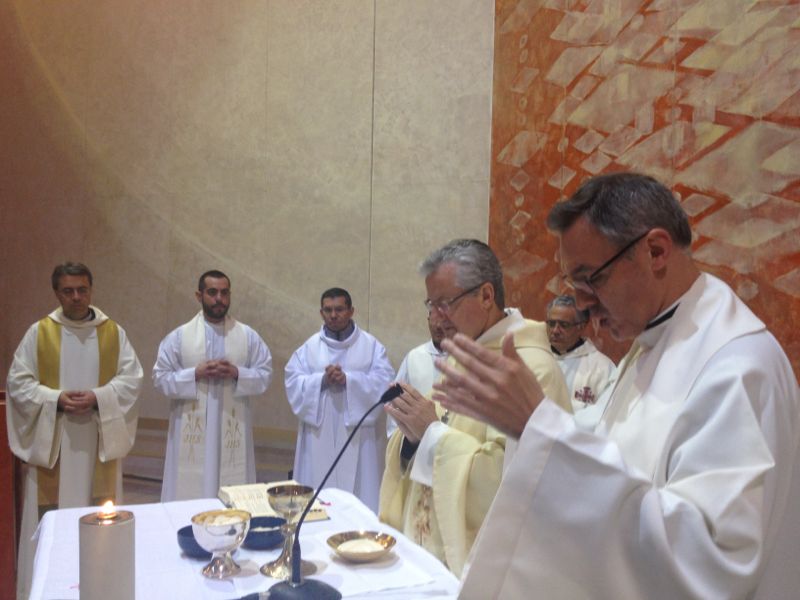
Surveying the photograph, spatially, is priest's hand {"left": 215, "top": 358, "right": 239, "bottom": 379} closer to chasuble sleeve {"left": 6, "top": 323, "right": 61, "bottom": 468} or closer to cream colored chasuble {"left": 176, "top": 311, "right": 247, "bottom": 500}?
cream colored chasuble {"left": 176, "top": 311, "right": 247, "bottom": 500}

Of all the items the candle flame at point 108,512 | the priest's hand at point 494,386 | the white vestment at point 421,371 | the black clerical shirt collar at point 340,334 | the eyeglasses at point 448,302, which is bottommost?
the candle flame at point 108,512

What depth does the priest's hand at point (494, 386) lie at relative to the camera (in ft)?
4.84

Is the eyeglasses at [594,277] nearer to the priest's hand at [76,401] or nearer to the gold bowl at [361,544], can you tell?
the gold bowl at [361,544]

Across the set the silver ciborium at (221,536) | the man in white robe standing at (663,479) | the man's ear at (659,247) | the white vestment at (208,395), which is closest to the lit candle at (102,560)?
the silver ciborium at (221,536)

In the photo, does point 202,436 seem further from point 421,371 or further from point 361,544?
point 361,544

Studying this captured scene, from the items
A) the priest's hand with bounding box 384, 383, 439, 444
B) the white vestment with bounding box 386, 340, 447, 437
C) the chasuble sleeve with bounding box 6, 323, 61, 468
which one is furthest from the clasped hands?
the priest's hand with bounding box 384, 383, 439, 444

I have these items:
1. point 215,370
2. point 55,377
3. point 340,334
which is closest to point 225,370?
point 215,370

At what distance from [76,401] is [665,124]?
4773 millimetres

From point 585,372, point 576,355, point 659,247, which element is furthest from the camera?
point 576,355

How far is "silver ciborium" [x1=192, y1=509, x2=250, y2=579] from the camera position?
2.08m

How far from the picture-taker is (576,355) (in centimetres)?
543

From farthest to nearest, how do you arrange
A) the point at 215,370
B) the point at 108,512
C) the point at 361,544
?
the point at 215,370 < the point at 361,544 < the point at 108,512

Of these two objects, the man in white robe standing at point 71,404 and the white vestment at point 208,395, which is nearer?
the man in white robe standing at point 71,404

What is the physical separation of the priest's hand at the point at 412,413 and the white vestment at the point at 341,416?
3.52m
